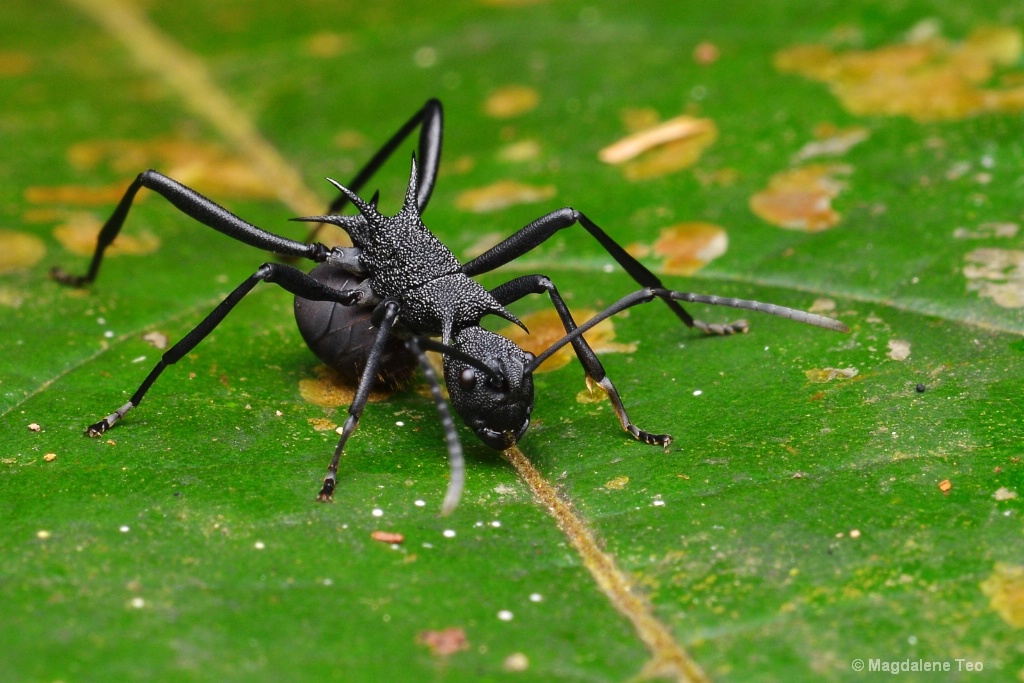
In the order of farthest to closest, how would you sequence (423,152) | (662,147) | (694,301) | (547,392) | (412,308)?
(662,147)
(423,152)
(547,392)
(412,308)
(694,301)

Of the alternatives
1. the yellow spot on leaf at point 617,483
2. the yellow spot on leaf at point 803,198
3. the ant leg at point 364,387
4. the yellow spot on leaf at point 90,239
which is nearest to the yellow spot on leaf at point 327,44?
the yellow spot on leaf at point 90,239

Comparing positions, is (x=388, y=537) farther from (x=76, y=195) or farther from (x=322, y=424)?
(x=76, y=195)

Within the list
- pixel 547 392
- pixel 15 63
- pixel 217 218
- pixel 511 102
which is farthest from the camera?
pixel 15 63

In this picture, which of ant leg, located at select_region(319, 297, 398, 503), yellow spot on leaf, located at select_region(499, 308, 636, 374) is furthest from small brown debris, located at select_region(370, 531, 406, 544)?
yellow spot on leaf, located at select_region(499, 308, 636, 374)

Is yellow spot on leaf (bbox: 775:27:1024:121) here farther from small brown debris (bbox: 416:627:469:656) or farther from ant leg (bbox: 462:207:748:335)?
small brown debris (bbox: 416:627:469:656)

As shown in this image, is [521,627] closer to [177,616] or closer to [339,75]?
[177,616]

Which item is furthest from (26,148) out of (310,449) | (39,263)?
(310,449)

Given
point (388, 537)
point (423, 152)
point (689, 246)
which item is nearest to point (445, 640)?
point (388, 537)
